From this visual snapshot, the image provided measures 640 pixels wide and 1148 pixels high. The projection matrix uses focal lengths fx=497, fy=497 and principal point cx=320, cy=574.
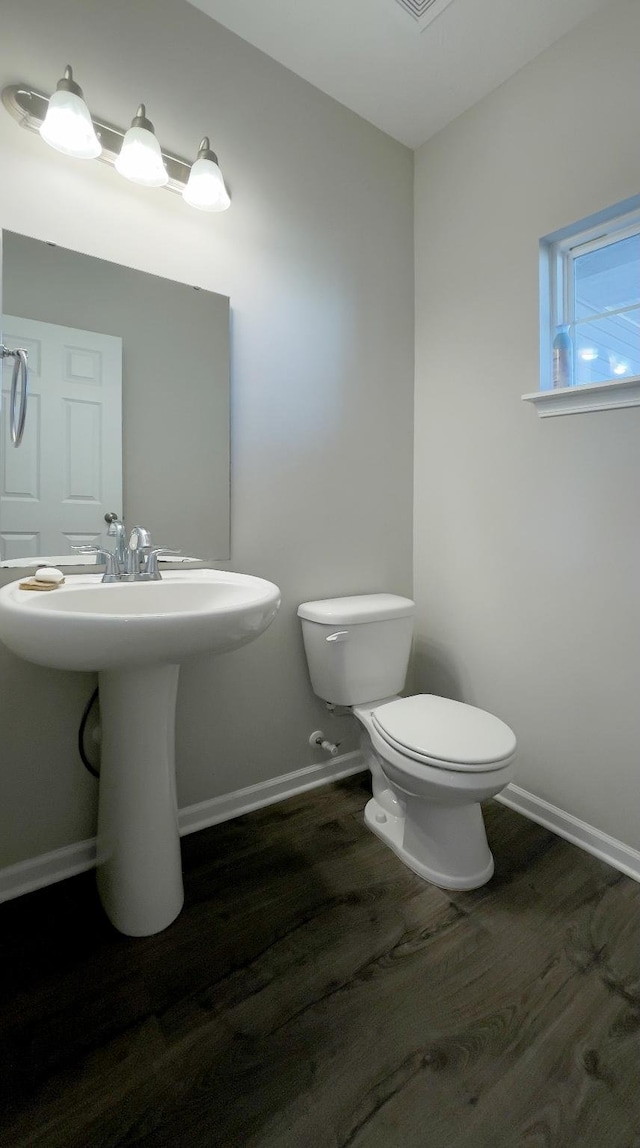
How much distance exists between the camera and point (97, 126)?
4.22ft

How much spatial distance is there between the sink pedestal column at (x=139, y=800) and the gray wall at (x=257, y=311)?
0.25m

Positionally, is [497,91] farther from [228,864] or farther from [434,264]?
[228,864]

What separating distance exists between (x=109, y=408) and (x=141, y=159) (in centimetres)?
64

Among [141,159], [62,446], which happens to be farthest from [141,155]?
[62,446]

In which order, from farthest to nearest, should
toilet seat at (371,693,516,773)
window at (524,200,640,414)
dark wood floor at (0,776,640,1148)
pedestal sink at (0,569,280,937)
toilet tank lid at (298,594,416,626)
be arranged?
1. toilet tank lid at (298,594,416,626)
2. window at (524,200,640,414)
3. toilet seat at (371,693,516,773)
4. pedestal sink at (0,569,280,937)
5. dark wood floor at (0,776,640,1148)

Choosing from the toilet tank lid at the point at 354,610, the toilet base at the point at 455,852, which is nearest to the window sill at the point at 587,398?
the toilet tank lid at the point at 354,610

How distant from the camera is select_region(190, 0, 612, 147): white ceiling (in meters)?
1.46

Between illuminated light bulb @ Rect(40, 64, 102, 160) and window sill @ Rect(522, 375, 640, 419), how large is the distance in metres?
1.39

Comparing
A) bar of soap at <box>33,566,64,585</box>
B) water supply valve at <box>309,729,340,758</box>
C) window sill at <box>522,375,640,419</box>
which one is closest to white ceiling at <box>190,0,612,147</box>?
window sill at <box>522,375,640,419</box>

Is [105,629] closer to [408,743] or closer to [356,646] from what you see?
[408,743]

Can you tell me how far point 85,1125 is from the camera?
2.76 feet

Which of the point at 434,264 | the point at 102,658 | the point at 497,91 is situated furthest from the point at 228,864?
the point at 497,91

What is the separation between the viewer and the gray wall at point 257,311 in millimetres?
1303

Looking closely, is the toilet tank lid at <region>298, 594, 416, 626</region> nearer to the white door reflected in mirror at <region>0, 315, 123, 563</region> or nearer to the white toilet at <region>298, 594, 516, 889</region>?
the white toilet at <region>298, 594, 516, 889</region>
